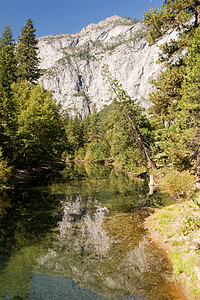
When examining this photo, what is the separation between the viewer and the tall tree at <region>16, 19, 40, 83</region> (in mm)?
39062

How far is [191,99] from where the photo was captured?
9883 millimetres

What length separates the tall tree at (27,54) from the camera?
1538 inches

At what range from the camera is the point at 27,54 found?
39562 mm

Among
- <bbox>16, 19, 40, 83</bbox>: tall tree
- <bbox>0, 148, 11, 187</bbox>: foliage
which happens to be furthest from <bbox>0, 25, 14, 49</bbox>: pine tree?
<bbox>0, 148, 11, 187</bbox>: foliage

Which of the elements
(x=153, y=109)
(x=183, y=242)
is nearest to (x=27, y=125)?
(x=153, y=109)

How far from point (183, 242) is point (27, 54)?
138ft

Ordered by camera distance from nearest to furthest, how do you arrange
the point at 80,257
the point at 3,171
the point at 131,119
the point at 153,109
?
1. the point at 80,257
2. the point at 153,109
3. the point at 3,171
4. the point at 131,119

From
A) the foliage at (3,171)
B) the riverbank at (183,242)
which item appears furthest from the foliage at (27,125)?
the riverbank at (183,242)

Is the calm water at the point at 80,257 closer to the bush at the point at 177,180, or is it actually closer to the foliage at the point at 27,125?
the bush at the point at 177,180

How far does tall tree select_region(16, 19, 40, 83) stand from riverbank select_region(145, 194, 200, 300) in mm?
37176

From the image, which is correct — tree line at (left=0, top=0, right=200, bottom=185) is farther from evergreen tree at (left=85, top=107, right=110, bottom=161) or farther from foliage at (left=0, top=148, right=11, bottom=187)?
evergreen tree at (left=85, top=107, right=110, bottom=161)

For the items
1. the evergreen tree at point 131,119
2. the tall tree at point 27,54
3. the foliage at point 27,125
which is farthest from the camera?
the tall tree at point 27,54

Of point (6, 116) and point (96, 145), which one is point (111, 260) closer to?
A: point (6, 116)

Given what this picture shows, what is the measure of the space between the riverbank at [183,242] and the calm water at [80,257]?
38 cm
